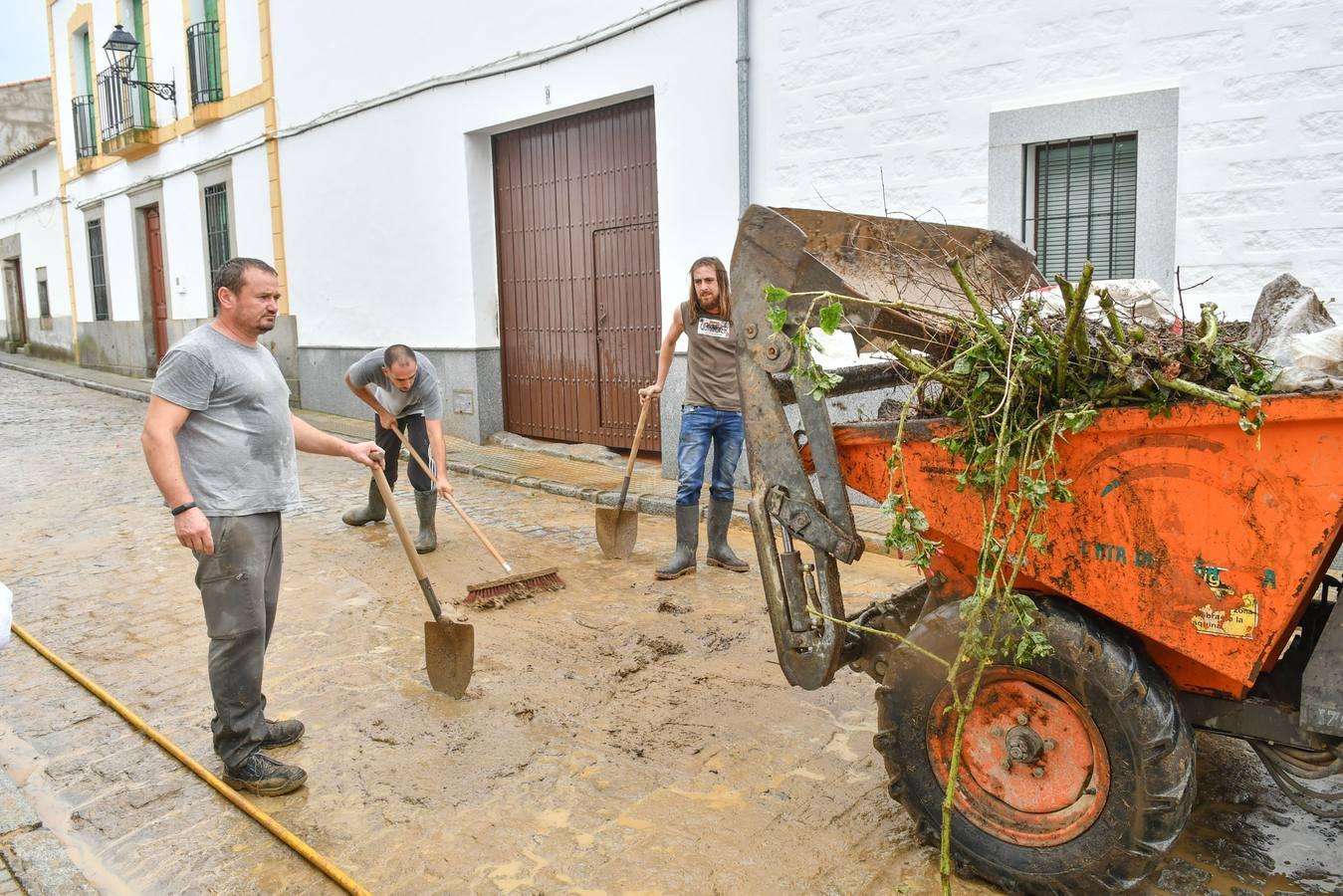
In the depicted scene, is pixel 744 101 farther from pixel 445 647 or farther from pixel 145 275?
pixel 145 275

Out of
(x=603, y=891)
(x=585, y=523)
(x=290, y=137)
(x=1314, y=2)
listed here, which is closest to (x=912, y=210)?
(x=1314, y=2)

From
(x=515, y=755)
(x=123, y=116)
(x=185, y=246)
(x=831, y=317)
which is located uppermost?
(x=123, y=116)

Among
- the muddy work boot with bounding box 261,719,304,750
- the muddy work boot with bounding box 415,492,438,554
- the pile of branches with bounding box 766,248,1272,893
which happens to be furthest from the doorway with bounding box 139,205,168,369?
the pile of branches with bounding box 766,248,1272,893

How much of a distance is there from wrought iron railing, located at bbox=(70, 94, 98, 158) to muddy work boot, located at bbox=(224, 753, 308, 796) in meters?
21.0

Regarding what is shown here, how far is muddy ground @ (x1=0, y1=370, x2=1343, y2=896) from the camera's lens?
3186 millimetres

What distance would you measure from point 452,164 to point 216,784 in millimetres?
8806

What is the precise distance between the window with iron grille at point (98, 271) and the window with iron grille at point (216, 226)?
588 cm

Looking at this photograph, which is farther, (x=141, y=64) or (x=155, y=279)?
(x=155, y=279)

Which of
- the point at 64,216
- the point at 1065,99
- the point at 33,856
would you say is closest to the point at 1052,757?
the point at 33,856

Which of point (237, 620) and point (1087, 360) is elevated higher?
point (1087, 360)

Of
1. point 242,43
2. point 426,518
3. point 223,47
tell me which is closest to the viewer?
point 426,518

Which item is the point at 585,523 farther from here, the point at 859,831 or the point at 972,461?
the point at 972,461

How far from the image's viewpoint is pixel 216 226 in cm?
1694

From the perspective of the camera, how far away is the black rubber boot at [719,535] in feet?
21.4
